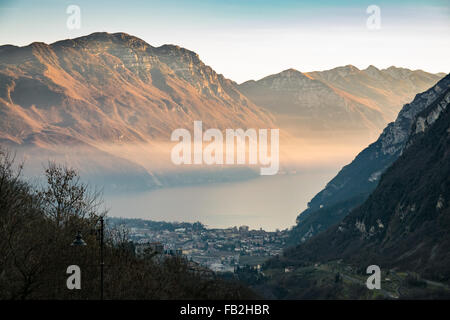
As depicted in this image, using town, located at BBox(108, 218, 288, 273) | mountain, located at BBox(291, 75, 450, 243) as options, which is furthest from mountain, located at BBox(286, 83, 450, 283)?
mountain, located at BBox(291, 75, 450, 243)

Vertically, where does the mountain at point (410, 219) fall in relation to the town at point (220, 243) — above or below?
above

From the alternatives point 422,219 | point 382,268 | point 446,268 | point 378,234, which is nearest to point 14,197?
point 446,268

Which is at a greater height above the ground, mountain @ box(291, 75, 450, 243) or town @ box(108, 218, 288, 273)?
mountain @ box(291, 75, 450, 243)

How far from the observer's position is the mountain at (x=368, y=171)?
154325 mm

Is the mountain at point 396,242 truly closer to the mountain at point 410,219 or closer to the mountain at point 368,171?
the mountain at point 410,219

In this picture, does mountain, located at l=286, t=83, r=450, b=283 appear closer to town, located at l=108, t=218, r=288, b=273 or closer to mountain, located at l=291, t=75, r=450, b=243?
town, located at l=108, t=218, r=288, b=273

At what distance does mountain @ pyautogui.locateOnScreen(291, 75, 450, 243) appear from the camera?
154325mm

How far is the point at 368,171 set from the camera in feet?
600

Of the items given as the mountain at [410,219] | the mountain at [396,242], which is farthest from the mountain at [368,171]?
the mountain at [396,242]

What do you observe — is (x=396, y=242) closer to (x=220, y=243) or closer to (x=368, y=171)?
(x=220, y=243)
